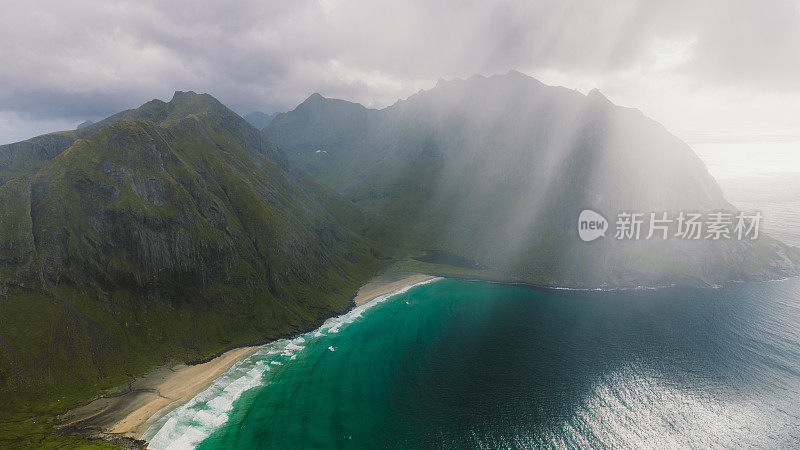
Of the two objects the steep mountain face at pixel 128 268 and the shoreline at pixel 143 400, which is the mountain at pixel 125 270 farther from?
the shoreline at pixel 143 400

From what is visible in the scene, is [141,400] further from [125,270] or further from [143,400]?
[125,270]

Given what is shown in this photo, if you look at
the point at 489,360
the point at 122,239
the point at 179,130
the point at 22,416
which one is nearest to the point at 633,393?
the point at 489,360

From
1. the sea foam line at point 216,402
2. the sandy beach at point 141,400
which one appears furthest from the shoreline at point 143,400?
the sea foam line at point 216,402

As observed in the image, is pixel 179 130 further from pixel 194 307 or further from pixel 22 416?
pixel 22 416

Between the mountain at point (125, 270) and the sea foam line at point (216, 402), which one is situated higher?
the mountain at point (125, 270)

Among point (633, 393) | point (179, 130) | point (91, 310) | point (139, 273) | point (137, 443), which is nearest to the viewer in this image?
point (137, 443)

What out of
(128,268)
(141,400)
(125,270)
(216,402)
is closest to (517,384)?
(216,402)
